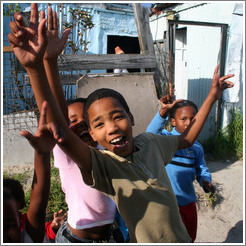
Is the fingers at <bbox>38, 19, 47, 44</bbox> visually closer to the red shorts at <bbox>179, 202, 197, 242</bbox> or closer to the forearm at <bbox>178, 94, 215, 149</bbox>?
the forearm at <bbox>178, 94, 215, 149</bbox>

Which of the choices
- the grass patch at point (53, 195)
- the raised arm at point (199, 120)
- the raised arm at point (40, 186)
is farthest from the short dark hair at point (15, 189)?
the grass patch at point (53, 195)

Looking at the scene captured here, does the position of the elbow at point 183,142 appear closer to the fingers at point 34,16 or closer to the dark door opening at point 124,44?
the fingers at point 34,16

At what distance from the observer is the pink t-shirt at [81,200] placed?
1.54 metres

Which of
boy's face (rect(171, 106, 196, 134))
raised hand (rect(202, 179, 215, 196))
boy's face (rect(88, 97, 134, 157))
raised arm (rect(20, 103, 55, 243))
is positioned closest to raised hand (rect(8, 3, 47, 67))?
raised arm (rect(20, 103, 55, 243))

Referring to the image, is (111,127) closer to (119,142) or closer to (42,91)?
(119,142)

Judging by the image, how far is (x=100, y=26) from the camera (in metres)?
7.83

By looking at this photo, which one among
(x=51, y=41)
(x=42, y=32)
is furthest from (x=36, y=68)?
(x=51, y=41)

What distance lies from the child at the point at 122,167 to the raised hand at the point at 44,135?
0.04 meters

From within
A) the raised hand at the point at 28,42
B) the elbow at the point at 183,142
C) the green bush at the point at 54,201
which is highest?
the raised hand at the point at 28,42

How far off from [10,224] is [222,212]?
3242 millimetres

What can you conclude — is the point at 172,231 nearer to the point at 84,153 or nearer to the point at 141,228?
the point at 141,228

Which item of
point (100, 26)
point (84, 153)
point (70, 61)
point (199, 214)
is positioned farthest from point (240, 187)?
point (100, 26)

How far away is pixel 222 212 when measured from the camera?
371 cm

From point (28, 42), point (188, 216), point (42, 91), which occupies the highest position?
point (28, 42)
